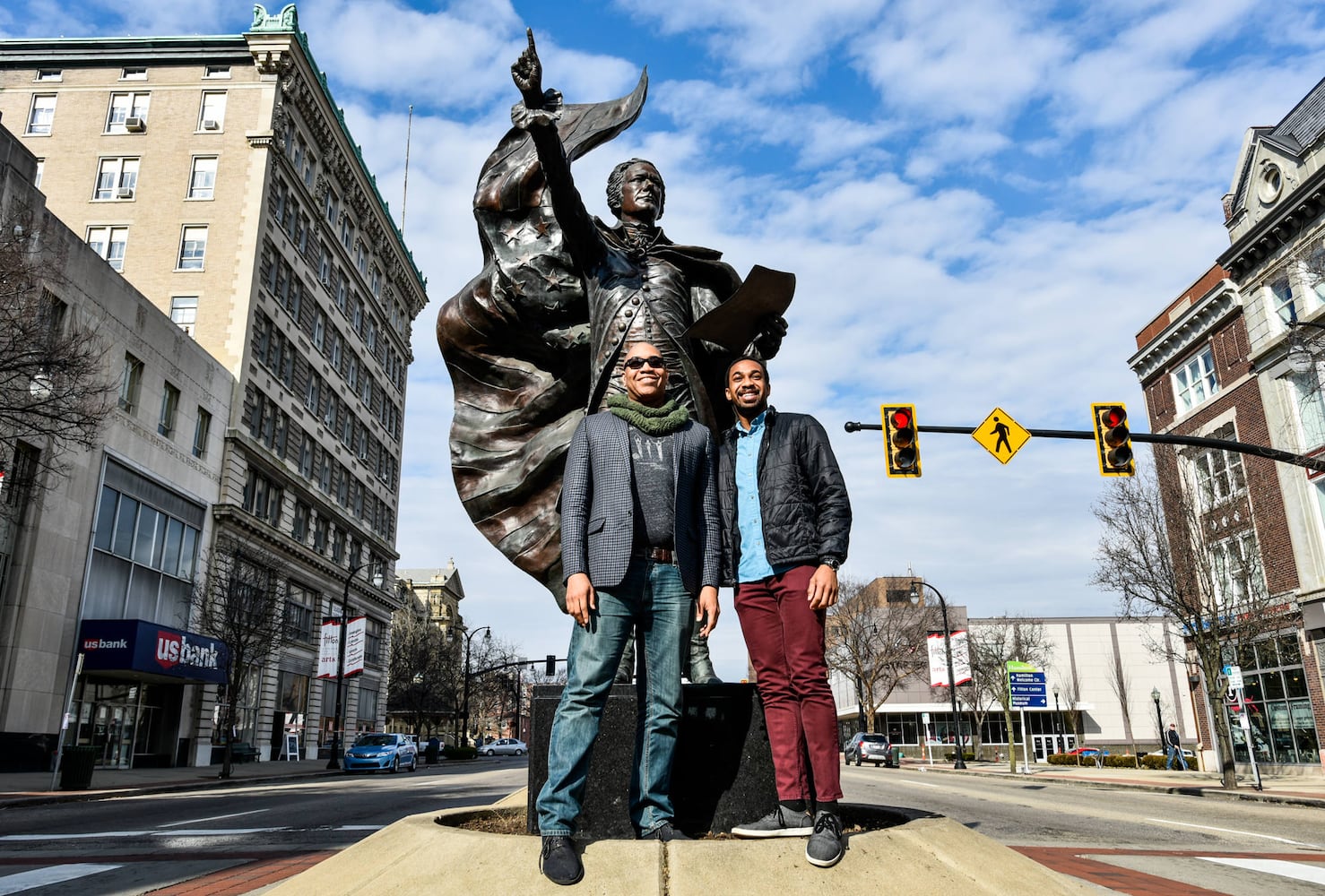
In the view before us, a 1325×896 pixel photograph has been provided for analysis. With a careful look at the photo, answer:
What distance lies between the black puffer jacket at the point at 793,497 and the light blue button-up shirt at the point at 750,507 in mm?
27

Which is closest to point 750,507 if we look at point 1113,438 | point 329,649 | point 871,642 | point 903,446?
point 903,446

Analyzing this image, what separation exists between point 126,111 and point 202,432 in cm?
1542

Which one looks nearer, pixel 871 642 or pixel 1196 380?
pixel 1196 380

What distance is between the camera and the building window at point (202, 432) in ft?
103

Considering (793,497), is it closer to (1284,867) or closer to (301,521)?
(1284,867)

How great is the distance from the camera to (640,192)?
541cm

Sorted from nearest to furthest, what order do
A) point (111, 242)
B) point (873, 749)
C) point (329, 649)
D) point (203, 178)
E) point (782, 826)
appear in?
point (782, 826) < point (329, 649) < point (111, 242) < point (203, 178) < point (873, 749)

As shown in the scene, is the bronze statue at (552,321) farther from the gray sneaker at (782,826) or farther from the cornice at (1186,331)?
the cornice at (1186,331)

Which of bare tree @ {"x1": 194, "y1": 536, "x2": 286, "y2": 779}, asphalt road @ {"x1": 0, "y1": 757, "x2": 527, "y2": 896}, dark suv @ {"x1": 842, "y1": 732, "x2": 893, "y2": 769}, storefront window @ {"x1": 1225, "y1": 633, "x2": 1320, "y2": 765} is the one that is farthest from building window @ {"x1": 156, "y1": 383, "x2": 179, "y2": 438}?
storefront window @ {"x1": 1225, "y1": 633, "x2": 1320, "y2": 765}

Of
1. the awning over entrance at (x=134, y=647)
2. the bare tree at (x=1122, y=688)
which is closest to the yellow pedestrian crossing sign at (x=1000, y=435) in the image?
the awning over entrance at (x=134, y=647)

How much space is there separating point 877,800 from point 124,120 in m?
38.6

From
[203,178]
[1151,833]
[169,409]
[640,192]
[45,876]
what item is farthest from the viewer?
[203,178]

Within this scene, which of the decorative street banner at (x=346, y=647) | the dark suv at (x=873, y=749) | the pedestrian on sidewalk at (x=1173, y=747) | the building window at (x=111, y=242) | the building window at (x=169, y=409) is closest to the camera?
the building window at (x=169, y=409)

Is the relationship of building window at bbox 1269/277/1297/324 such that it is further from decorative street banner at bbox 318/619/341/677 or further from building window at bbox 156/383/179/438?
building window at bbox 156/383/179/438
